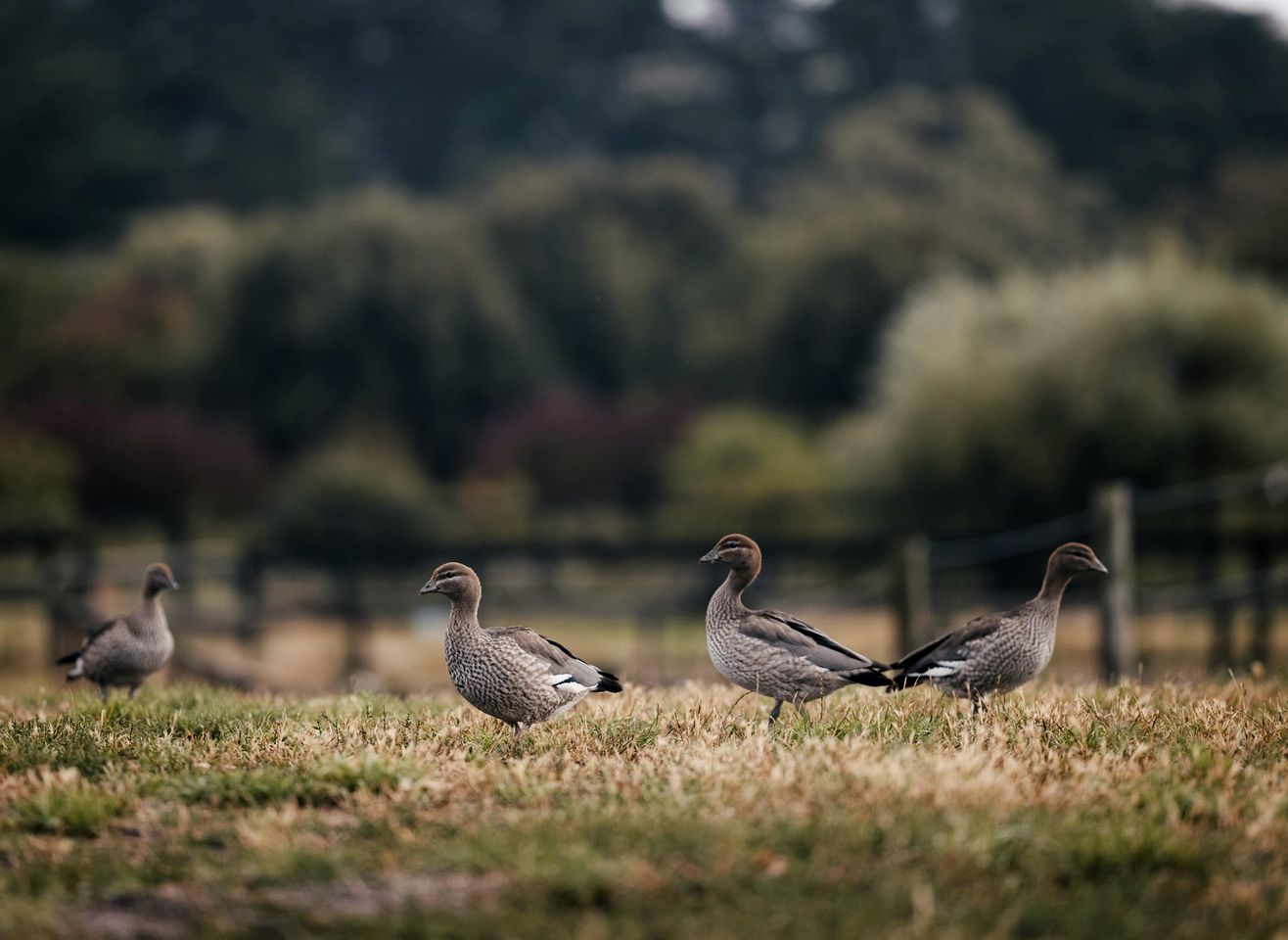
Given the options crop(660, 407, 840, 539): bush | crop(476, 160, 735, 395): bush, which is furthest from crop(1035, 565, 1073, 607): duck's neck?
crop(476, 160, 735, 395): bush

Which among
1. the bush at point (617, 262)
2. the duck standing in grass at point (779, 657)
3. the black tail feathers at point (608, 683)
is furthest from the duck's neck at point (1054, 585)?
the bush at point (617, 262)

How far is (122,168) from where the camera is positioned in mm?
86312

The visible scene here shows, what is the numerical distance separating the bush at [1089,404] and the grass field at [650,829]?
26.7 metres

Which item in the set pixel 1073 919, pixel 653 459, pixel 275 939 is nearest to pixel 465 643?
pixel 275 939

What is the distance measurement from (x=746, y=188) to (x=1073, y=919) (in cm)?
9193

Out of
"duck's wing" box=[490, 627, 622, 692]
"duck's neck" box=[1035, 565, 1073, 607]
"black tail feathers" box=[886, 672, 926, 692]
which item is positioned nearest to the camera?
"duck's wing" box=[490, 627, 622, 692]

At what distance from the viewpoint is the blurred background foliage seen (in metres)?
36.8

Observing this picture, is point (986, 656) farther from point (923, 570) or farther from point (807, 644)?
point (923, 570)

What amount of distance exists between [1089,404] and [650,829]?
30.0m

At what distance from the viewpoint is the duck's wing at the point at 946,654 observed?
27.8 feet

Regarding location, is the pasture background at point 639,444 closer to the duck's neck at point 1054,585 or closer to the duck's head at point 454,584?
the duck's neck at point 1054,585

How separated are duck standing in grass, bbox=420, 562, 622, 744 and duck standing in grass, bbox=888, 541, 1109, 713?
5.91 ft

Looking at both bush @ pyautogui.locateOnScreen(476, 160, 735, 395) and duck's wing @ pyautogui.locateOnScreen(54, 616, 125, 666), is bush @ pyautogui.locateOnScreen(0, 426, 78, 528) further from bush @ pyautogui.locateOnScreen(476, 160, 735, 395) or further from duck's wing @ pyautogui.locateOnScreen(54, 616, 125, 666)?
duck's wing @ pyautogui.locateOnScreen(54, 616, 125, 666)

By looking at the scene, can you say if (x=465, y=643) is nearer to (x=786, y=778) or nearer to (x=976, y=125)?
(x=786, y=778)
